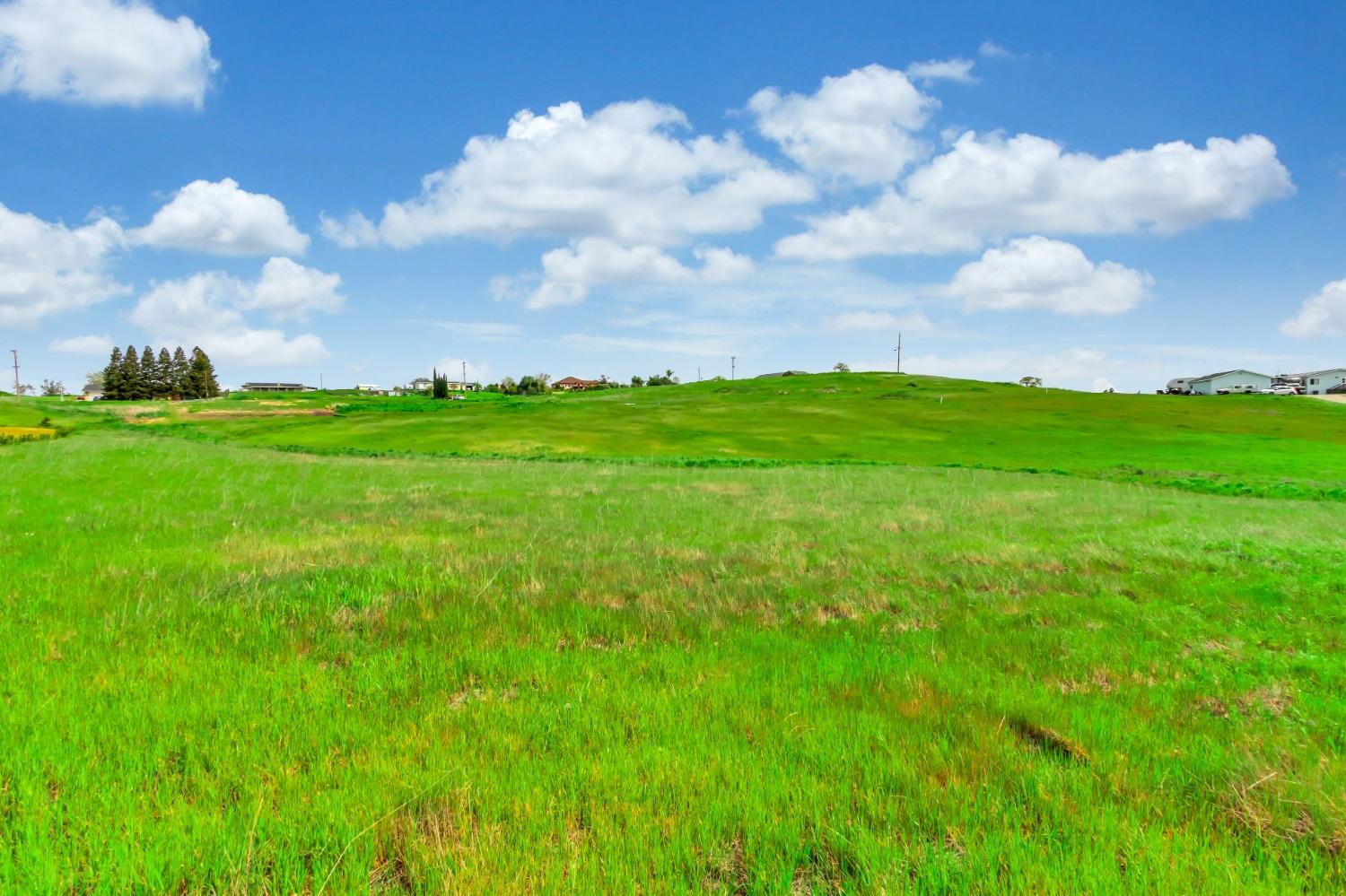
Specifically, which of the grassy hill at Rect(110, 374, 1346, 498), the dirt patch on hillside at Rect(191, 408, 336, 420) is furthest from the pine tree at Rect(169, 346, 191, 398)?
the dirt patch on hillside at Rect(191, 408, 336, 420)

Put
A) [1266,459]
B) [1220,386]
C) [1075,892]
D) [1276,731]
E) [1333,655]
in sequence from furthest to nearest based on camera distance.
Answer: [1220,386] → [1266,459] → [1333,655] → [1276,731] → [1075,892]

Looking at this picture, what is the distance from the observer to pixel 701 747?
3.88 m

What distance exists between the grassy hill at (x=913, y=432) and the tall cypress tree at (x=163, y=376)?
64.4 m

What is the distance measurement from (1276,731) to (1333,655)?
2923 millimetres

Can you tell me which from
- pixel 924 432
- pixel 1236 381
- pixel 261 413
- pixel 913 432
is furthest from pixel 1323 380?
pixel 261 413

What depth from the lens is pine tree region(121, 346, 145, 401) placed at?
471 feet

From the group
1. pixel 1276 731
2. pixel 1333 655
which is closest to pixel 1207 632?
pixel 1333 655

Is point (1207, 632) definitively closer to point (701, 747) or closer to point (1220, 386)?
point (701, 747)

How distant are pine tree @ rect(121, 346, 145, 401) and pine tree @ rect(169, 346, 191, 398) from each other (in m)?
6.77

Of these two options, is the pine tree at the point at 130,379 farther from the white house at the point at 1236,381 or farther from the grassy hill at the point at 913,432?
the white house at the point at 1236,381

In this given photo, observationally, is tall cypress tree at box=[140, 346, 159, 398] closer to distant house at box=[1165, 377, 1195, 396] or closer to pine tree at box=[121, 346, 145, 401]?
pine tree at box=[121, 346, 145, 401]

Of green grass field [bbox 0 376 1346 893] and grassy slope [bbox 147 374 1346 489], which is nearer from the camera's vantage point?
green grass field [bbox 0 376 1346 893]

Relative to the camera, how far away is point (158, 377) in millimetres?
150625

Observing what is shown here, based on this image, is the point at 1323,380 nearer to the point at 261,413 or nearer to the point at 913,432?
the point at 913,432
